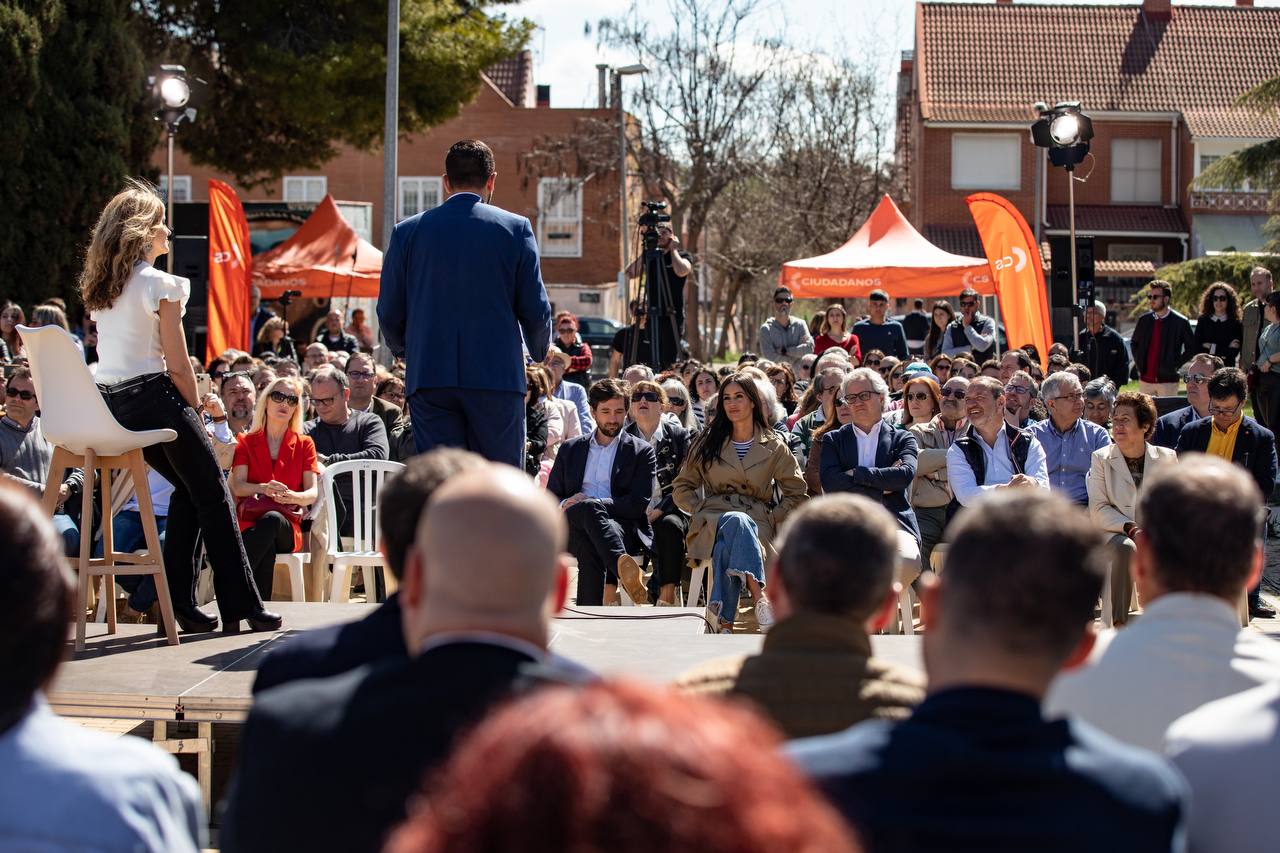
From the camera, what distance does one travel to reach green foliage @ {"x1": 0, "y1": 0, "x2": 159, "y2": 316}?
67.3 ft

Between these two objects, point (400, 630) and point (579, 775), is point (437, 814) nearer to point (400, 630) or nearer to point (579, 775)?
point (579, 775)

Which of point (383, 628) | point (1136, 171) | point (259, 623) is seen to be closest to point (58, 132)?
point (259, 623)

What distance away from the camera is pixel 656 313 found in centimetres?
1473

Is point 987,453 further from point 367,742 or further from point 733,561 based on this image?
point 367,742

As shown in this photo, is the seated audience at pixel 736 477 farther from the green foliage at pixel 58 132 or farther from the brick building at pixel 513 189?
the brick building at pixel 513 189

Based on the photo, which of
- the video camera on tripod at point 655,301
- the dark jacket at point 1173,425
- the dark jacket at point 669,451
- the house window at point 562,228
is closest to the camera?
the dark jacket at point 1173,425

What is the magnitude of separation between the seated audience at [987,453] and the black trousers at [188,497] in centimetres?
402

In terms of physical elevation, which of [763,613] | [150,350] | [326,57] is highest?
[326,57]

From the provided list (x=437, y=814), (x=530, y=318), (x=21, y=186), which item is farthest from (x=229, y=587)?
(x=21, y=186)

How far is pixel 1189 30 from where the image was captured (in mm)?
44750

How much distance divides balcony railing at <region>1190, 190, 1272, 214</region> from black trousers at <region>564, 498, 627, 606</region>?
35.4 m

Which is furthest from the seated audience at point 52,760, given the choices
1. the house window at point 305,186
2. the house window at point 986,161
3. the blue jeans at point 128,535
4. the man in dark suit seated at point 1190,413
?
the house window at point 305,186

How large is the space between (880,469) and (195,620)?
381cm

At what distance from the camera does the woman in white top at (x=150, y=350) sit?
5691 mm
